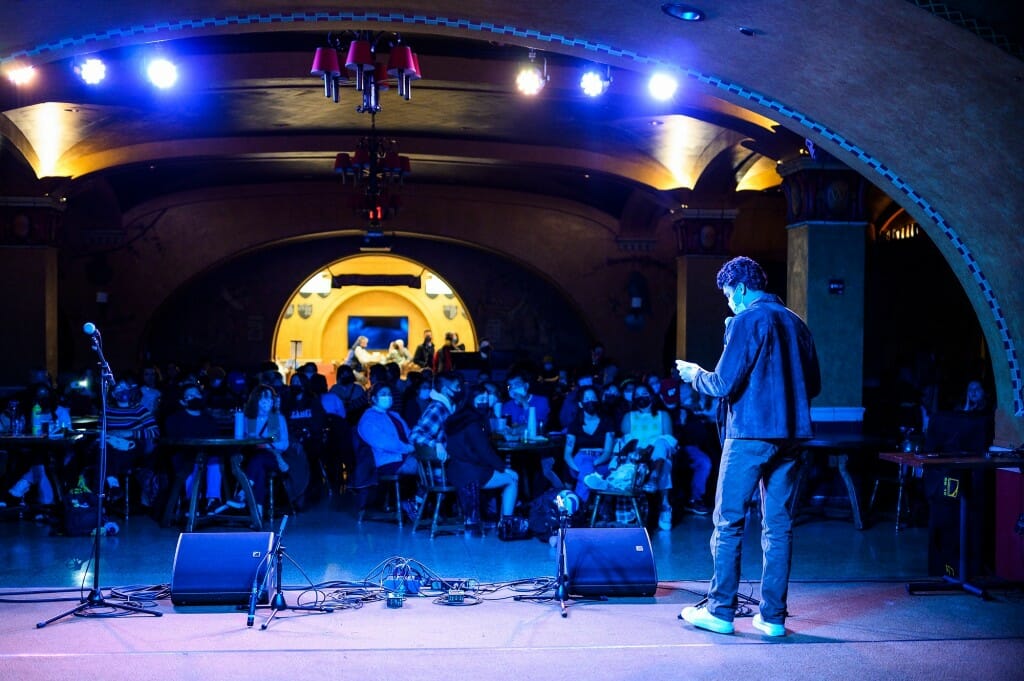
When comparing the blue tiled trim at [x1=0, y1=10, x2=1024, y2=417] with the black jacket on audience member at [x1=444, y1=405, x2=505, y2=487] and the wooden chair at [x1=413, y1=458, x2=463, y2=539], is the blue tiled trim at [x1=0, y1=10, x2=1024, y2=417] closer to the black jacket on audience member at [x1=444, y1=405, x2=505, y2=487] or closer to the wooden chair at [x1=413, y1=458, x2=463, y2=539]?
the black jacket on audience member at [x1=444, y1=405, x2=505, y2=487]

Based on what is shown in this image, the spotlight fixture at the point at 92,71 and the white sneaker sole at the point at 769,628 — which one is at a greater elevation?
the spotlight fixture at the point at 92,71

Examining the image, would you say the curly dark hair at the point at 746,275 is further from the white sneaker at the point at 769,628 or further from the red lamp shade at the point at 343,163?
the red lamp shade at the point at 343,163

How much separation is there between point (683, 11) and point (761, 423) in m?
2.37

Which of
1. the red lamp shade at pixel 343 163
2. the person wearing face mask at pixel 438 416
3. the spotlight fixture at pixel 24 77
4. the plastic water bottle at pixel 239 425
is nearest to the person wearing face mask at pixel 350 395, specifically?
the red lamp shade at pixel 343 163

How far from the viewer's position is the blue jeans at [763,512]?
16.0 ft

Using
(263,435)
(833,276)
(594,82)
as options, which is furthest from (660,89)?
(263,435)

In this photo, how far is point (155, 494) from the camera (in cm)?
894

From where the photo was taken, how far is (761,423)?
15.8ft

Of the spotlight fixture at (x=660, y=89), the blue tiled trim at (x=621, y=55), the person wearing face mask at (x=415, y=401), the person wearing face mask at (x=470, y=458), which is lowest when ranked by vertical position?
the person wearing face mask at (x=470, y=458)

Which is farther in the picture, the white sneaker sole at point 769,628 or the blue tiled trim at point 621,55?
the blue tiled trim at point 621,55

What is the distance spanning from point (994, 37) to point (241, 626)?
4.62 m

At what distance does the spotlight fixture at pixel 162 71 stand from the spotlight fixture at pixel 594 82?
→ 360cm

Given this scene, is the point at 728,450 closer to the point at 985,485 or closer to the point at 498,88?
the point at 985,485

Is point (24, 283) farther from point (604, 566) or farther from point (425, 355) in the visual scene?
point (425, 355)
